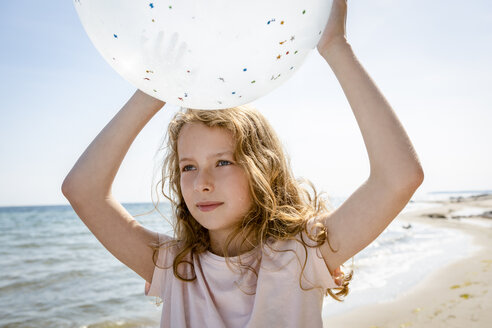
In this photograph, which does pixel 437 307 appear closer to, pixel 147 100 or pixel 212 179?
pixel 212 179

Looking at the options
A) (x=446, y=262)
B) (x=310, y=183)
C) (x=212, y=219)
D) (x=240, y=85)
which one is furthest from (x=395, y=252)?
(x=240, y=85)

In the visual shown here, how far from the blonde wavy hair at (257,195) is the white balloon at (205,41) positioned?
2.20ft

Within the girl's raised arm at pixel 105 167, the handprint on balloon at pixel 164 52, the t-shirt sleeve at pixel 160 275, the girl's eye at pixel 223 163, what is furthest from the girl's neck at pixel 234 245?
the handprint on balloon at pixel 164 52

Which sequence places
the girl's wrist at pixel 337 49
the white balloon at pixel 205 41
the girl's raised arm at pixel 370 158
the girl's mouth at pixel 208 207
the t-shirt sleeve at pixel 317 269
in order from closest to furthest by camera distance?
the white balloon at pixel 205 41 → the girl's raised arm at pixel 370 158 → the girl's wrist at pixel 337 49 → the t-shirt sleeve at pixel 317 269 → the girl's mouth at pixel 208 207

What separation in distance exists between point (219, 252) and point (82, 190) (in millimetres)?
733

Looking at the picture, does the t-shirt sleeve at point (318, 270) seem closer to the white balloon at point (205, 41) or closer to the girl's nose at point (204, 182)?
the girl's nose at point (204, 182)

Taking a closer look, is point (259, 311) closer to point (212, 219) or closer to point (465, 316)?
point (212, 219)

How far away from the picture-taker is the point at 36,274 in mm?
7016

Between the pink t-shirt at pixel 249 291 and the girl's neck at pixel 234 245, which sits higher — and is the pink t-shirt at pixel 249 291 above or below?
below

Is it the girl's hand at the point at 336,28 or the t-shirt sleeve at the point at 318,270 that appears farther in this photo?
the t-shirt sleeve at the point at 318,270

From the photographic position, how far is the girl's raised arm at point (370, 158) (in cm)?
128

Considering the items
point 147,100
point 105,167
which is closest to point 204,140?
point 147,100

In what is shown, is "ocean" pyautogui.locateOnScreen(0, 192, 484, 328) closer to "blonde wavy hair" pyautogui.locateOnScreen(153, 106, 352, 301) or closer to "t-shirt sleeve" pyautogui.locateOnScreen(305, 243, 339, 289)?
"blonde wavy hair" pyautogui.locateOnScreen(153, 106, 352, 301)

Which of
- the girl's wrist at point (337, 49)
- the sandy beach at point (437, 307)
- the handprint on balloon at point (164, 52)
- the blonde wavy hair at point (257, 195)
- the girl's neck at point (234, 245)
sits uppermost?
the girl's wrist at point (337, 49)
